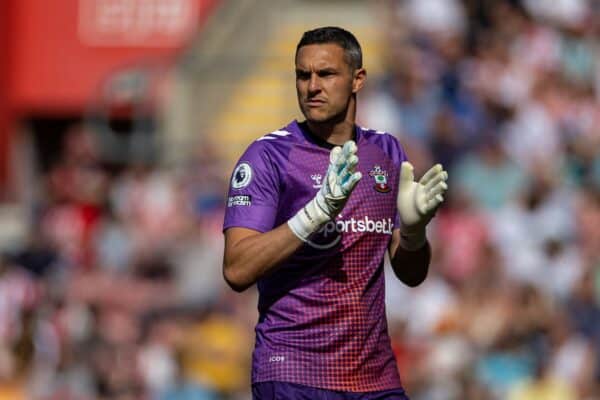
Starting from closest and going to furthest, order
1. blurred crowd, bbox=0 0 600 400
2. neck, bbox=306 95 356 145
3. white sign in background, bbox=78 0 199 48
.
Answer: neck, bbox=306 95 356 145
blurred crowd, bbox=0 0 600 400
white sign in background, bbox=78 0 199 48

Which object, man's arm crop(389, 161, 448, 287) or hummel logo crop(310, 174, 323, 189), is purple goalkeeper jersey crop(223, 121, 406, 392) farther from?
man's arm crop(389, 161, 448, 287)

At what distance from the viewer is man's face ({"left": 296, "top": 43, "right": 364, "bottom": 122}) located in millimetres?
5395

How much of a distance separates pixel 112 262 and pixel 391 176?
26.8 ft

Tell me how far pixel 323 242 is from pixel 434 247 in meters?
6.19

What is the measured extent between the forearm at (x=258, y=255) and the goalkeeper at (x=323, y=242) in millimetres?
45

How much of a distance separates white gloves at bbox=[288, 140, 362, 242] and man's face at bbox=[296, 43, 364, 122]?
301mm

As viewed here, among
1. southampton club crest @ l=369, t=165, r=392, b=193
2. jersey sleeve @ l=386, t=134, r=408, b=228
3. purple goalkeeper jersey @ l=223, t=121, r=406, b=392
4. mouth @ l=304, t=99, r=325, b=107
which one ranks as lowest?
purple goalkeeper jersey @ l=223, t=121, r=406, b=392

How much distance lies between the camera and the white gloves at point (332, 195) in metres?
5.07

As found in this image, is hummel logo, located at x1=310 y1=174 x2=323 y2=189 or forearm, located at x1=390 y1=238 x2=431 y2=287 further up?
hummel logo, located at x1=310 y1=174 x2=323 y2=189

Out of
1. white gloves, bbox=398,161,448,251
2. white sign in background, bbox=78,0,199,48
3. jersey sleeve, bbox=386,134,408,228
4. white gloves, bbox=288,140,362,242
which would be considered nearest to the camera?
white gloves, bbox=288,140,362,242

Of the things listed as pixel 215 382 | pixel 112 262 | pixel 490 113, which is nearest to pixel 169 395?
pixel 215 382

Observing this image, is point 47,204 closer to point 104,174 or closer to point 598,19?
point 104,174

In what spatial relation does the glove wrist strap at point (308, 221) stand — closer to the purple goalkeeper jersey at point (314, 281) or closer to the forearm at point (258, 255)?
the forearm at point (258, 255)

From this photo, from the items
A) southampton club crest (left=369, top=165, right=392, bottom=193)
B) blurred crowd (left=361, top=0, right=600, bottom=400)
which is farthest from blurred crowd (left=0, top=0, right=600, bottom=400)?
southampton club crest (left=369, top=165, right=392, bottom=193)
